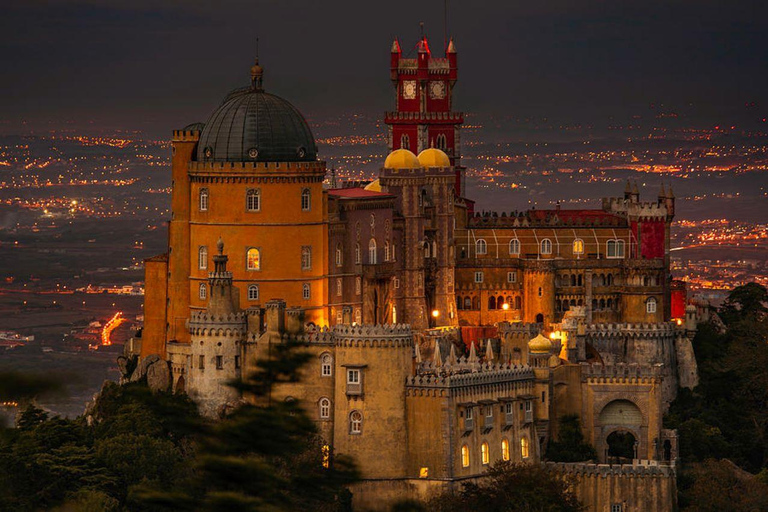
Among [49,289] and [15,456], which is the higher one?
[49,289]

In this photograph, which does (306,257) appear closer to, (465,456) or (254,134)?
(254,134)

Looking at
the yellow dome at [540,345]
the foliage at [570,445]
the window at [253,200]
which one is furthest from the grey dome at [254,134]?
the foliage at [570,445]

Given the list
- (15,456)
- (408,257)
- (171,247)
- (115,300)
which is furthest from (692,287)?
(15,456)

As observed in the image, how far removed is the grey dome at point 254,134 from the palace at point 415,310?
0.10m

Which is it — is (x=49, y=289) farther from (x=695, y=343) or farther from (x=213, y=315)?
(x=213, y=315)

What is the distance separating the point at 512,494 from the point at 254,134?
24.3 m

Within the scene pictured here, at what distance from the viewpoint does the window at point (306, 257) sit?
114188 millimetres

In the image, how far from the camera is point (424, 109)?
14612 cm

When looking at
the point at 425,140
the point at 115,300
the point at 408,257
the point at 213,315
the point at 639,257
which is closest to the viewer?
the point at 213,315

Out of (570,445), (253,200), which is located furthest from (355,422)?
(253,200)

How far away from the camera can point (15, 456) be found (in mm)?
95375

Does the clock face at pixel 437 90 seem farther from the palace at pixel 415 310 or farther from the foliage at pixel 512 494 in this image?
the foliage at pixel 512 494

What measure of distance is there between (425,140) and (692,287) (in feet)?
166

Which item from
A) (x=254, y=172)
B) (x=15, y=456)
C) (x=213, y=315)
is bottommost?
(x=15, y=456)
